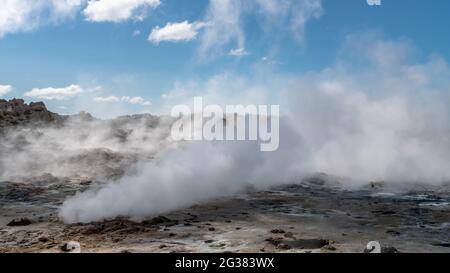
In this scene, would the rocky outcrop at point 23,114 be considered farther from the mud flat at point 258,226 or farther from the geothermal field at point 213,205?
the mud flat at point 258,226

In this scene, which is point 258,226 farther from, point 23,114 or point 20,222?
point 23,114

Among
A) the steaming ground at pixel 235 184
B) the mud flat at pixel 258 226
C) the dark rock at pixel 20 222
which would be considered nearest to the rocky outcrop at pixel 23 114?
the steaming ground at pixel 235 184

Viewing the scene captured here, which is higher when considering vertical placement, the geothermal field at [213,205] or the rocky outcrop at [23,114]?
the rocky outcrop at [23,114]

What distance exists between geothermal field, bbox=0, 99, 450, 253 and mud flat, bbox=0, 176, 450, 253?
0.9 inches

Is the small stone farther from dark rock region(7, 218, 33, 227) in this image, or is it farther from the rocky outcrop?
the rocky outcrop

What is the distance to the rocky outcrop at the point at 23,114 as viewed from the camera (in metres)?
30.8

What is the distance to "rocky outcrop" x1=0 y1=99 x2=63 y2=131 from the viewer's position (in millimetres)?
30812

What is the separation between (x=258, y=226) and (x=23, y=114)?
26.8 m

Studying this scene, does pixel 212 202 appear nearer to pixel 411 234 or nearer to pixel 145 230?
pixel 145 230

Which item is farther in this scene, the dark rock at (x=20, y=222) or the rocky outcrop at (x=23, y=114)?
the rocky outcrop at (x=23, y=114)

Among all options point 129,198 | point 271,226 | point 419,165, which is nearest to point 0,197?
point 129,198

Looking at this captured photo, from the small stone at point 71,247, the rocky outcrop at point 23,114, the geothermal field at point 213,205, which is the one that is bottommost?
the small stone at point 71,247

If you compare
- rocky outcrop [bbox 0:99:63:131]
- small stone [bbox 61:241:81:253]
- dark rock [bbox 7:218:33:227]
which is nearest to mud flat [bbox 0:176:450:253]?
dark rock [bbox 7:218:33:227]

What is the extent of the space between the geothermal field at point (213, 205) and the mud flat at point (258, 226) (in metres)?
0.02
